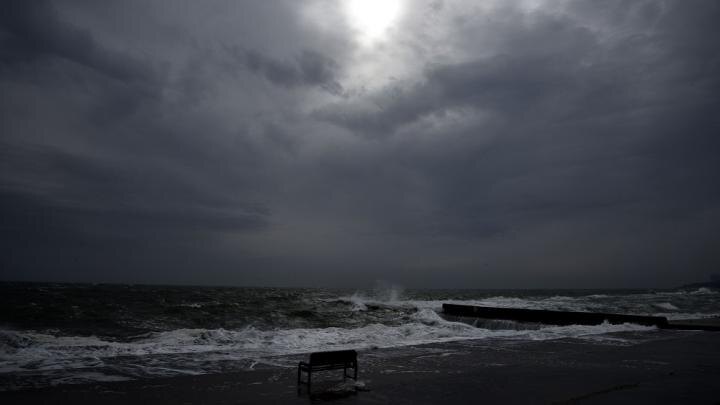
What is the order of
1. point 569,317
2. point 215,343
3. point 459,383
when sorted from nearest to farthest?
point 459,383
point 215,343
point 569,317

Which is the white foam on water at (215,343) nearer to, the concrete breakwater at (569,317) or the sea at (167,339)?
the sea at (167,339)

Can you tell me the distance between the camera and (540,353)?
15.9 metres

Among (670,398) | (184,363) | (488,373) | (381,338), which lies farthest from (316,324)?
(670,398)

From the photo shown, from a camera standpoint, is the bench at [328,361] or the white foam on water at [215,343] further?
the white foam on water at [215,343]

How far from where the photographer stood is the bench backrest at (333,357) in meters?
9.83

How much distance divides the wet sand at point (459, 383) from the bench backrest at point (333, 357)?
590mm

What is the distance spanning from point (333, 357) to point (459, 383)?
319 centimetres

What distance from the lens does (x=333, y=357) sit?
10.1 meters

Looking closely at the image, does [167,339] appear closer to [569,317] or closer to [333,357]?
→ [333,357]

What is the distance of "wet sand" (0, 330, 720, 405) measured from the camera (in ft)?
29.4

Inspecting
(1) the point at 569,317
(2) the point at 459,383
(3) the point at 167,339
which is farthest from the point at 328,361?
(1) the point at 569,317

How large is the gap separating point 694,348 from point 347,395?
15.5m

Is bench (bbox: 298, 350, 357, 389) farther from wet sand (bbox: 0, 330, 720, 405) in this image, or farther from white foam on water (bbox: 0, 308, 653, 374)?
white foam on water (bbox: 0, 308, 653, 374)

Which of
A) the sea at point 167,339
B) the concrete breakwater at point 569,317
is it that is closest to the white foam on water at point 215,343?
the sea at point 167,339
